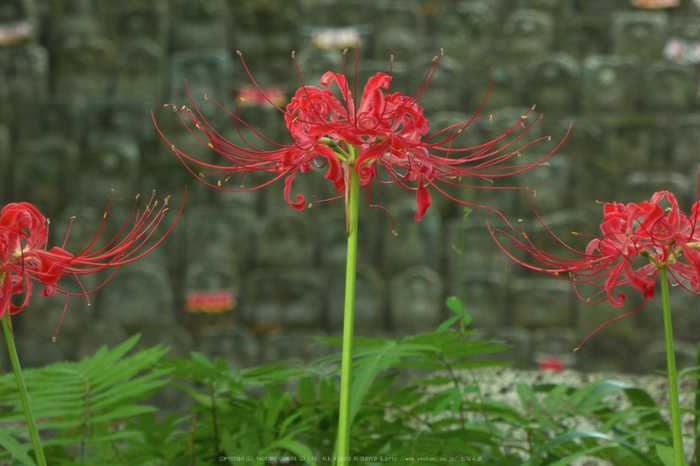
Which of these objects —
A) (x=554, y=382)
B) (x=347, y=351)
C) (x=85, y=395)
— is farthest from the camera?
(x=554, y=382)

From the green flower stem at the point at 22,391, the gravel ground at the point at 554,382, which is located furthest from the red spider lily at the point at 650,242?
the gravel ground at the point at 554,382

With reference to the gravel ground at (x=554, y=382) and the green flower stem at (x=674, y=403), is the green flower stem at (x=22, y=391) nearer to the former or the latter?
the green flower stem at (x=674, y=403)

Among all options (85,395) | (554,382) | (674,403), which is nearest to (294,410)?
(85,395)

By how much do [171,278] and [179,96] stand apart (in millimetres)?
550

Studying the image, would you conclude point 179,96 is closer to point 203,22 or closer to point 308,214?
point 203,22

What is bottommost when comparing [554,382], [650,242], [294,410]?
[554,382]

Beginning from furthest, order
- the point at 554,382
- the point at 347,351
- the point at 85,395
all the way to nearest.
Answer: the point at 554,382
the point at 85,395
the point at 347,351

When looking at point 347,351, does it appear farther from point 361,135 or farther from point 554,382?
point 554,382

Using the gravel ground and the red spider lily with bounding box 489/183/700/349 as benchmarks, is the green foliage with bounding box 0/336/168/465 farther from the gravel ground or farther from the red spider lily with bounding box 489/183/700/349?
the gravel ground

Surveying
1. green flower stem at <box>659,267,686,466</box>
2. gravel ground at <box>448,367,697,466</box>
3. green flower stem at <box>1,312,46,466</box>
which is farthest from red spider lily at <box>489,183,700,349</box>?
gravel ground at <box>448,367,697,466</box>

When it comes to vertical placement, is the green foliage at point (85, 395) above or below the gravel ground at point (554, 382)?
above

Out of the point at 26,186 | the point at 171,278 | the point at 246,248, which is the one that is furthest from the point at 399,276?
the point at 26,186

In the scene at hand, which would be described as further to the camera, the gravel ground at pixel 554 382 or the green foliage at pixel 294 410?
the gravel ground at pixel 554 382

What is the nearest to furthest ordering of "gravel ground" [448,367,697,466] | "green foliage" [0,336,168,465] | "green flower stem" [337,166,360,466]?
"green flower stem" [337,166,360,466]
"green foliage" [0,336,168,465]
"gravel ground" [448,367,697,466]
